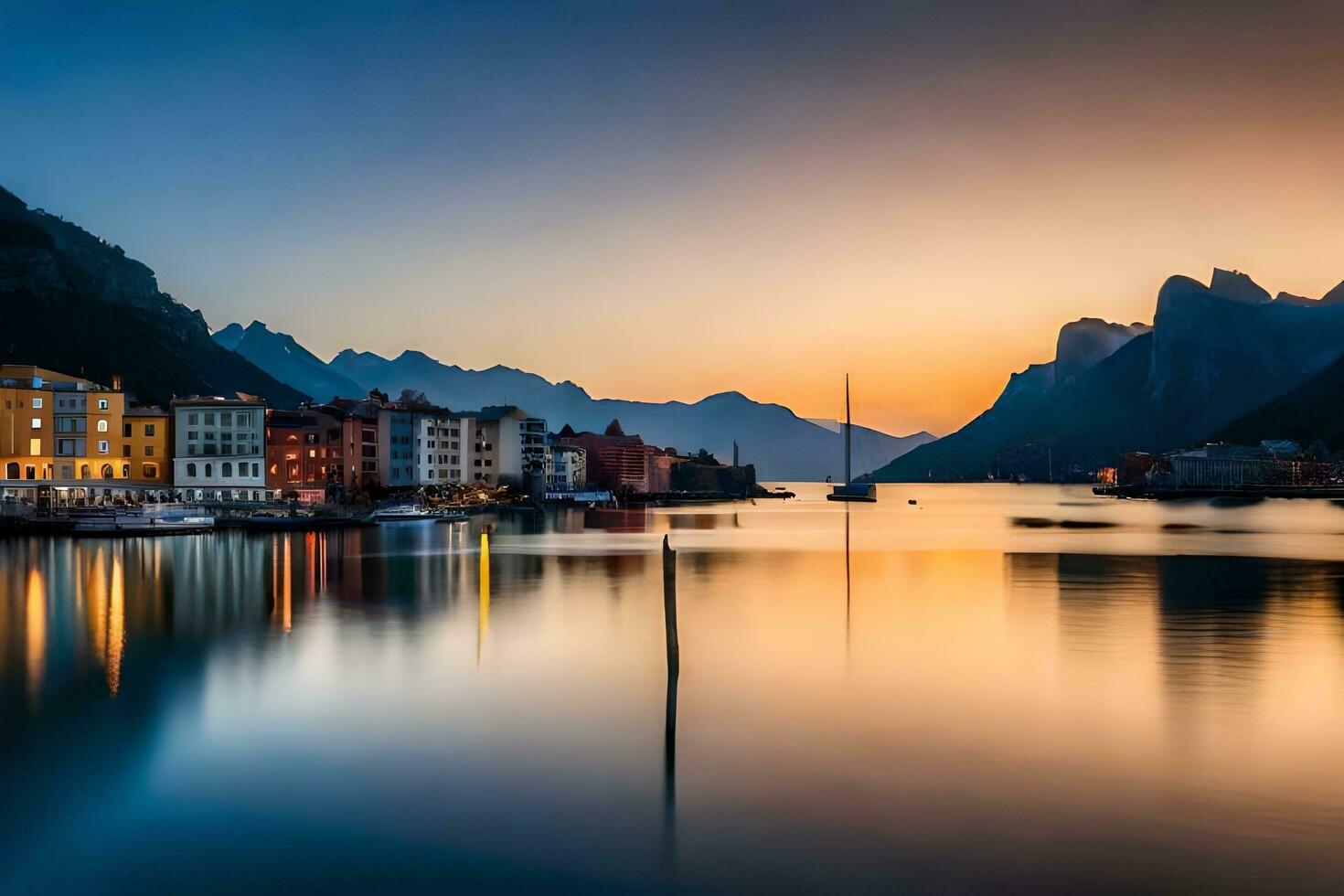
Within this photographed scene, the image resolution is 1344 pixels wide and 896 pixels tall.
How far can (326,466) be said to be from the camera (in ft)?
378

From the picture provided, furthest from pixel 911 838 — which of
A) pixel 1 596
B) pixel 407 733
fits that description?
pixel 1 596

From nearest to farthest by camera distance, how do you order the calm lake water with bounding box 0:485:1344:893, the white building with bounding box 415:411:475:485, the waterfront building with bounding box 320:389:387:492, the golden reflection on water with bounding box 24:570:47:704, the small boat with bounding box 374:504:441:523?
the calm lake water with bounding box 0:485:1344:893
the golden reflection on water with bounding box 24:570:47:704
the small boat with bounding box 374:504:441:523
the waterfront building with bounding box 320:389:387:492
the white building with bounding box 415:411:475:485

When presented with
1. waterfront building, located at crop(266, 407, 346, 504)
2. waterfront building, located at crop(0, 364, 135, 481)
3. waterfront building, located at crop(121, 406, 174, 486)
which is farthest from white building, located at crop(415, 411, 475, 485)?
waterfront building, located at crop(0, 364, 135, 481)

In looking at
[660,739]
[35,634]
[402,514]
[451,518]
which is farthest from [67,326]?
[660,739]

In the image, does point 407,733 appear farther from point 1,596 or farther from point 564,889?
point 1,596

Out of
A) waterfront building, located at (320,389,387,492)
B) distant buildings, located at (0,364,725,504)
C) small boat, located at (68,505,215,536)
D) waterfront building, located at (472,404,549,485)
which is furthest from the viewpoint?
waterfront building, located at (472,404,549,485)

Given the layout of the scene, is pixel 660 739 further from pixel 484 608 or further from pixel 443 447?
pixel 443 447

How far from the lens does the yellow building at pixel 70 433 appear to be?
94.4 meters

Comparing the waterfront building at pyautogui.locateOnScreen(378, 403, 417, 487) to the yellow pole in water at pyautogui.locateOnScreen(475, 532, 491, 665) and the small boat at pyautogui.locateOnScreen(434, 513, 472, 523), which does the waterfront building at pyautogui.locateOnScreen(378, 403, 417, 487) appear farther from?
the yellow pole in water at pyautogui.locateOnScreen(475, 532, 491, 665)

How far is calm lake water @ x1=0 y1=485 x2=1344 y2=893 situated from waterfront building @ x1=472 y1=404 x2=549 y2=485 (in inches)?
4017

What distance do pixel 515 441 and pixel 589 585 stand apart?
354 feet

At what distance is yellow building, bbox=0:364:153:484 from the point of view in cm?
9444

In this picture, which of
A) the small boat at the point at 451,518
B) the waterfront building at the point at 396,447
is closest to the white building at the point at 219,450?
the small boat at the point at 451,518

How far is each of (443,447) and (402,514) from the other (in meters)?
34.9
